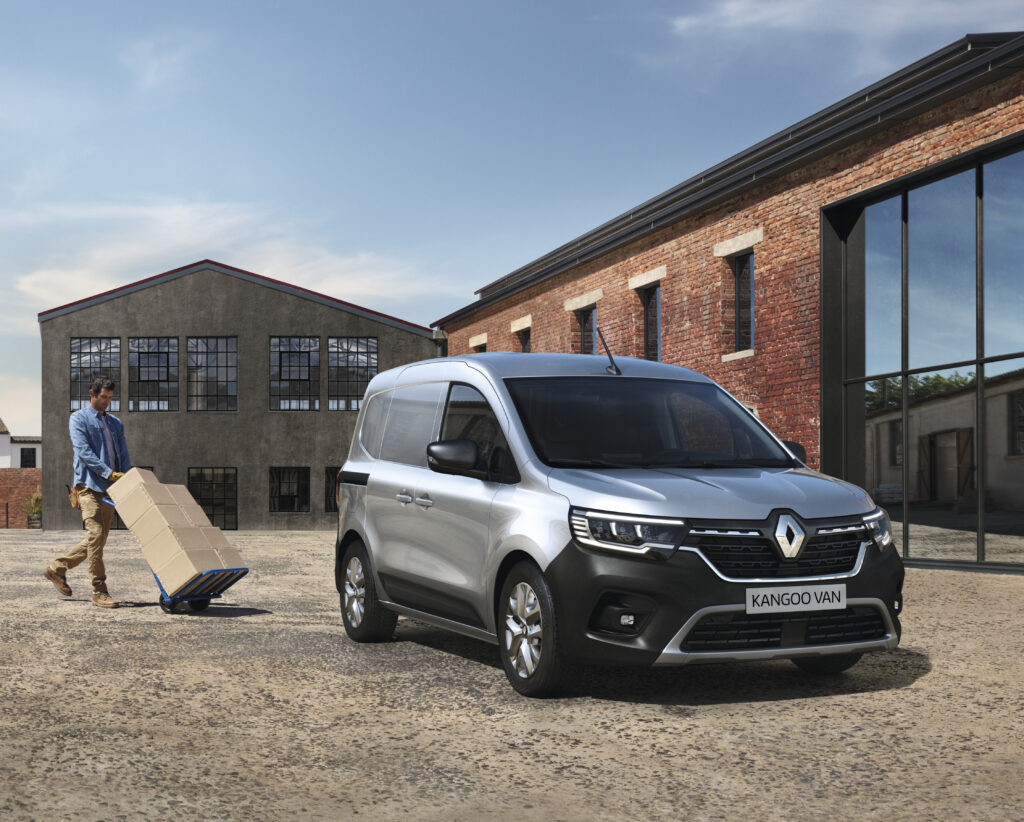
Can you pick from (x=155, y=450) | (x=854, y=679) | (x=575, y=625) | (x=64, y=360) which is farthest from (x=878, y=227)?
(x=64, y=360)

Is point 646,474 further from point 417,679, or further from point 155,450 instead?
point 155,450

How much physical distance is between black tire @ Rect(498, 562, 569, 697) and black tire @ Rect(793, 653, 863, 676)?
5.33 feet

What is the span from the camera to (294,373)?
40.8 metres

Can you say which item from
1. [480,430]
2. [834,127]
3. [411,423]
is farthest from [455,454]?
[834,127]

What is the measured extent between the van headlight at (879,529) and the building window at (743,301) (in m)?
13.4

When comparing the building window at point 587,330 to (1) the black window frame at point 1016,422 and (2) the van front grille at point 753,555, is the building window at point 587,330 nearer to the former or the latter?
(1) the black window frame at point 1016,422

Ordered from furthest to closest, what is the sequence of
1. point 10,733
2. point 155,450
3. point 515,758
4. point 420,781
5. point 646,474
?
point 155,450
point 646,474
point 10,733
point 515,758
point 420,781

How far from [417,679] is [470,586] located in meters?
0.67

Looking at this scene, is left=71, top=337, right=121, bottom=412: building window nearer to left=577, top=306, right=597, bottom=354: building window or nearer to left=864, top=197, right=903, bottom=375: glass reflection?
left=577, top=306, right=597, bottom=354: building window

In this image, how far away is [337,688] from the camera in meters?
6.71

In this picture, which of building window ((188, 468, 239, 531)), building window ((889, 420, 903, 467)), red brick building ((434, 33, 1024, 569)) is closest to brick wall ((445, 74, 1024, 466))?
red brick building ((434, 33, 1024, 569))

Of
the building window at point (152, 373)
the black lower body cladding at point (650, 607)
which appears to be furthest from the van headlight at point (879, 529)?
the building window at point (152, 373)

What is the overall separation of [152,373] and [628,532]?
122ft

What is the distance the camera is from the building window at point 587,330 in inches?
994
